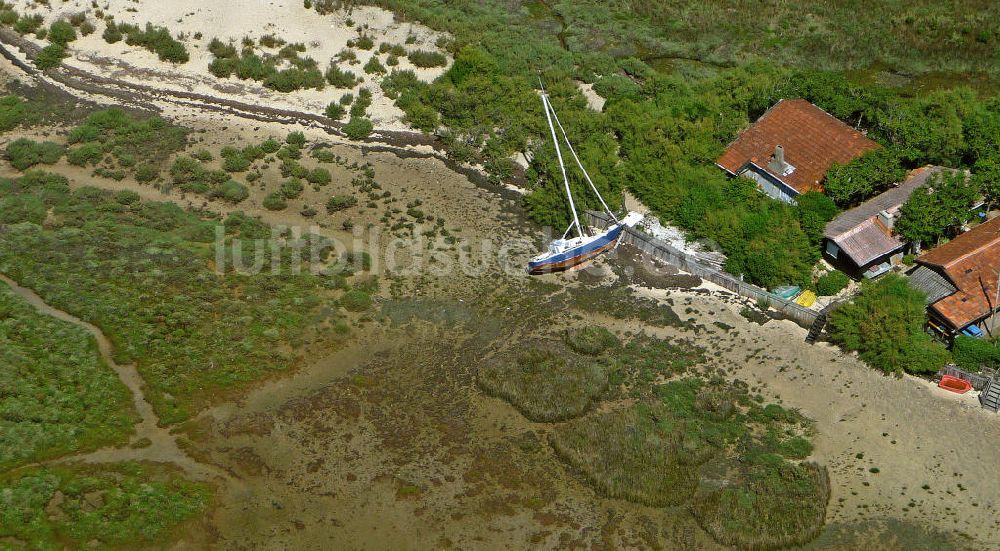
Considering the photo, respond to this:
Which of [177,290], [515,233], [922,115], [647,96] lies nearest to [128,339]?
[177,290]

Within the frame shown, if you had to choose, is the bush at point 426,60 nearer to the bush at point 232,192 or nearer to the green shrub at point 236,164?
the green shrub at point 236,164

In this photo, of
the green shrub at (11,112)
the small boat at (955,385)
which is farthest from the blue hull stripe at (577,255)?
the green shrub at (11,112)

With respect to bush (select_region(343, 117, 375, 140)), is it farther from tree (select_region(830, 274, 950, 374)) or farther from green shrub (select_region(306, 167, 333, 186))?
tree (select_region(830, 274, 950, 374))

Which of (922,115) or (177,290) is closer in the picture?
(177,290)

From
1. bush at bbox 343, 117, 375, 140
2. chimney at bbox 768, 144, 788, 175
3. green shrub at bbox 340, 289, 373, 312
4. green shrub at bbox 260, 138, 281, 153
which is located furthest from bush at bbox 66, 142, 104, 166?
chimney at bbox 768, 144, 788, 175

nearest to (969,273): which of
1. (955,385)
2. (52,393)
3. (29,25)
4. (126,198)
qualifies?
(955,385)

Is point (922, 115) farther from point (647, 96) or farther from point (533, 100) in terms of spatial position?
point (533, 100)
